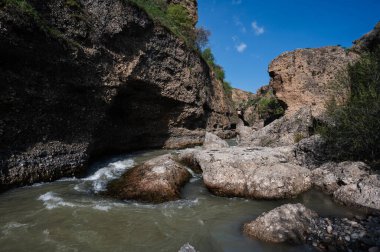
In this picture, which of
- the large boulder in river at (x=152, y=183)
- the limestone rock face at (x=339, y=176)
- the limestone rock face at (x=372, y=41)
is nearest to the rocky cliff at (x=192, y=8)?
the limestone rock face at (x=372, y=41)

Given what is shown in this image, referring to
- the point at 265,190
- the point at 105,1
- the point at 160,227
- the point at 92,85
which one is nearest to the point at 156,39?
the point at 105,1

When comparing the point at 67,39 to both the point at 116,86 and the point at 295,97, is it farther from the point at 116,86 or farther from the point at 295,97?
the point at 295,97

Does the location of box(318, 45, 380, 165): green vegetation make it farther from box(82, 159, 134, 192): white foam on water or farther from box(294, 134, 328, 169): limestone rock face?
box(82, 159, 134, 192): white foam on water

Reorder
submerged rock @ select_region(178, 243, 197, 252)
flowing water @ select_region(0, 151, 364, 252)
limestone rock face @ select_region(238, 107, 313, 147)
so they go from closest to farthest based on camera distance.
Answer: submerged rock @ select_region(178, 243, 197, 252) → flowing water @ select_region(0, 151, 364, 252) → limestone rock face @ select_region(238, 107, 313, 147)

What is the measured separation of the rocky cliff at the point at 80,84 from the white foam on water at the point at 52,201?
169 cm

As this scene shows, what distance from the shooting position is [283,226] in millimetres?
6691

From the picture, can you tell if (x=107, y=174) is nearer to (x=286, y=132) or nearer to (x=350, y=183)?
(x=350, y=183)

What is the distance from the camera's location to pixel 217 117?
1093 inches

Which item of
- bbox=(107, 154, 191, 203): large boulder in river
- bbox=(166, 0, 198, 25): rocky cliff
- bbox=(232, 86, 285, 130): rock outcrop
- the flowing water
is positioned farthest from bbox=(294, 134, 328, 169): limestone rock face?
bbox=(166, 0, 198, 25): rocky cliff

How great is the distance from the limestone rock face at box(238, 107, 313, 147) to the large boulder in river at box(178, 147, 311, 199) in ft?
20.7

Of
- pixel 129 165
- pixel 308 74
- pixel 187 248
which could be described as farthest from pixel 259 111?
pixel 187 248

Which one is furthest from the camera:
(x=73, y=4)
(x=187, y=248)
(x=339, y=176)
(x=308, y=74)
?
(x=308, y=74)

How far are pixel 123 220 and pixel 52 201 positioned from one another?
9.51 ft

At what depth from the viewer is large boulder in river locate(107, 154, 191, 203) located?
9.39 m
